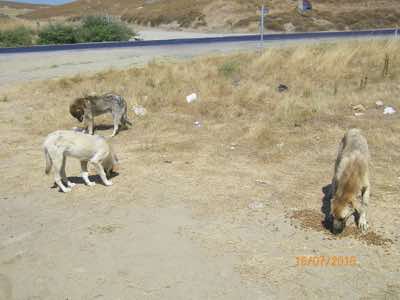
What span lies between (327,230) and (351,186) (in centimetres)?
90

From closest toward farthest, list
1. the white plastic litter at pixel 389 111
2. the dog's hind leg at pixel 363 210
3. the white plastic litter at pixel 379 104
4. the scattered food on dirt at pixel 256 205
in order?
the dog's hind leg at pixel 363 210 → the scattered food on dirt at pixel 256 205 → the white plastic litter at pixel 389 111 → the white plastic litter at pixel 379 104

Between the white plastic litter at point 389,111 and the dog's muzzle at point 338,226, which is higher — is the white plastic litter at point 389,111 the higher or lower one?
the higher one

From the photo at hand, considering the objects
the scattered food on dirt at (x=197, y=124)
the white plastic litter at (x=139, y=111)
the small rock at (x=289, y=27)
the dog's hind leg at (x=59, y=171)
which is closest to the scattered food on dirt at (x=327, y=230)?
the dog's hind leg at (x=59, y=171)

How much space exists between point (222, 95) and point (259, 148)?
5.01 m

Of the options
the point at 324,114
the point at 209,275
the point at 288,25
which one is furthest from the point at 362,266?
the point at 288,25

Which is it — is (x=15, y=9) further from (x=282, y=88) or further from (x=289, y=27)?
(x=282, y=88)

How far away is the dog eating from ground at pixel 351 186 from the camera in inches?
240

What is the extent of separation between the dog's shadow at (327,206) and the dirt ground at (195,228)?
89 mm

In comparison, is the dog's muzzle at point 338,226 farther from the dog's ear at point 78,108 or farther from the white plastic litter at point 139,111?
the white plastic litter at point 139,111

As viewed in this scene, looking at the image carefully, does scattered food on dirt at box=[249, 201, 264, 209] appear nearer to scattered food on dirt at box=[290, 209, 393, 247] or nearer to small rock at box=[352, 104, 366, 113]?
scattered food on dirt at box=[290, 209, 393, 247]

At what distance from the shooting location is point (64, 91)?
17141 millimetres

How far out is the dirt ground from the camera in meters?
5.56

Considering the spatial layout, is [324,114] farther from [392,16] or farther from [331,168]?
[392,16]

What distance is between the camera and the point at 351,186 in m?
6.11
